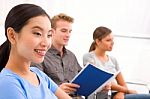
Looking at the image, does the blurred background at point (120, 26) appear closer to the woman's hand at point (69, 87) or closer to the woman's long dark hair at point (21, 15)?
the woman's hand at point (69, 87)

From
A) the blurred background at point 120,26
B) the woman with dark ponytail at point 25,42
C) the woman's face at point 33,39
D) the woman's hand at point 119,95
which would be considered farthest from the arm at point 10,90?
the blurred background at point 120,26

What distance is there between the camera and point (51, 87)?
1.22 meters

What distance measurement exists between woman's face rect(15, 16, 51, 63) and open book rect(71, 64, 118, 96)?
658mm

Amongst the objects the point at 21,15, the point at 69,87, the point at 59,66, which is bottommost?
the point at 69,87

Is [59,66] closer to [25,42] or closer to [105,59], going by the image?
[105,59]

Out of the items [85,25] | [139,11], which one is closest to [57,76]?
[85,25]

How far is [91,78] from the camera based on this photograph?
64.7 inches

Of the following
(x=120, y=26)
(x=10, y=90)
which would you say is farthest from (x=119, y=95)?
(x=10, y=90)

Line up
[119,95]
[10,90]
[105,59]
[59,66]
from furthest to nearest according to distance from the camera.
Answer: [105,59], [119,95], [59,66], [10,90]

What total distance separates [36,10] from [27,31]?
0.09m

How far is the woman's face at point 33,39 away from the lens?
942 mm

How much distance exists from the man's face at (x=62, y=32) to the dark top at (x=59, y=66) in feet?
0.25

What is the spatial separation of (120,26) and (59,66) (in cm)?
153

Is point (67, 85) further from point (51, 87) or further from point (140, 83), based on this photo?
point (140, 83)
